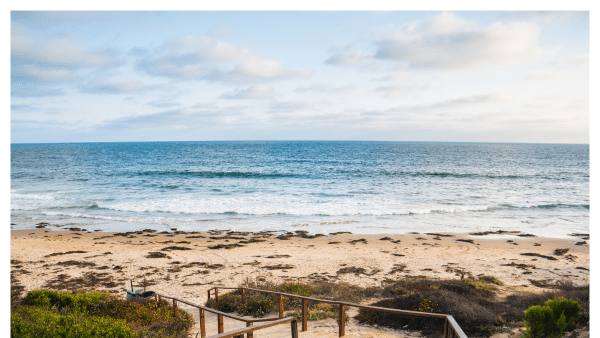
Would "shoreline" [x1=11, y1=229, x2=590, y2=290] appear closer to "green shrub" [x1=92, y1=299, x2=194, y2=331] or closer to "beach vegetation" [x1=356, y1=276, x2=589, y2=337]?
"beach vegetation" [x1=356, y1=276, x2=589, y2=337]

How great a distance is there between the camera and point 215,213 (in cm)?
2502

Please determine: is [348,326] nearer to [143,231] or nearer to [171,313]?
[171,313]

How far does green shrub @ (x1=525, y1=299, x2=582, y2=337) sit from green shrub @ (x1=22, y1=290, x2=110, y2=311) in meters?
9.83

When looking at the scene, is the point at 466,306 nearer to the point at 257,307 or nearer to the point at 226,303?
the point at 257,307

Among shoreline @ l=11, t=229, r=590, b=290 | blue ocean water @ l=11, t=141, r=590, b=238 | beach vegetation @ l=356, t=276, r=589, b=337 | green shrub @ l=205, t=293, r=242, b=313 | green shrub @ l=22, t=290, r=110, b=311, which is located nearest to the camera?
beach vegetation @ l=356, t=276, r=589, b=337

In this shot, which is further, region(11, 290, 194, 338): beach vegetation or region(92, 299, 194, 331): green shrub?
region(92, 299, 194, 331): green shrub

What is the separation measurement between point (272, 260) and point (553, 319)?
1023cm

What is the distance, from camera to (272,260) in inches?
569

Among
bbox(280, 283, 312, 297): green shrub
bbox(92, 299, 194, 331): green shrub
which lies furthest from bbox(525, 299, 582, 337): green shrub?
bbox(92, 299, 194, 331): green shrub

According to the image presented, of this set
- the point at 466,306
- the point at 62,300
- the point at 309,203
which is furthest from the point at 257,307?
the point at 309,203

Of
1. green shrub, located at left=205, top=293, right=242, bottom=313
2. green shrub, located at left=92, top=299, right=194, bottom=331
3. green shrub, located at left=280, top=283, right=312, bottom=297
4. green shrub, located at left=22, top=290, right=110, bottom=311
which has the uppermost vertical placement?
green shrub, located at left=22, top=290, right=110, bottom=311

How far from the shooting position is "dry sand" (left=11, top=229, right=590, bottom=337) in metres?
12.0
